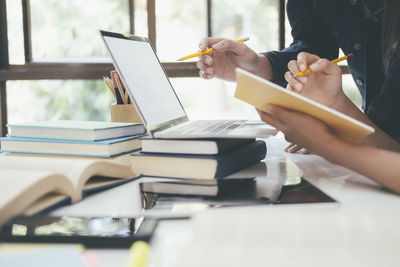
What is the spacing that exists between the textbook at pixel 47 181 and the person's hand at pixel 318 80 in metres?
0.44

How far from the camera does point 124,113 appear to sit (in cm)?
105

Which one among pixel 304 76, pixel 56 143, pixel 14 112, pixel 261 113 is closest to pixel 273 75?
pixel 304 76

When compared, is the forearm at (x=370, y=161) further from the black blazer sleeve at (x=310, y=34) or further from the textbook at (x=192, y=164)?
the black blazer sleeve at (x=310, y=34)

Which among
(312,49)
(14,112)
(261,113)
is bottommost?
(14,112)

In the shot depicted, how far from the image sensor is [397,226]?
423 millimetres

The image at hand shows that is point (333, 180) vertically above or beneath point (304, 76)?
beneath

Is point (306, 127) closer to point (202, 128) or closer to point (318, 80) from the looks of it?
point (202, 128)

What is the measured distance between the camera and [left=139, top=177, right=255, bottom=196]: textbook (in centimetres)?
61

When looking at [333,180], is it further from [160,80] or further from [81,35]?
[81,35]

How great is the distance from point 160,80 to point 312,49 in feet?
2.30

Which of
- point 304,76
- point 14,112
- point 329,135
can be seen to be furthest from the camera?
point 14,112

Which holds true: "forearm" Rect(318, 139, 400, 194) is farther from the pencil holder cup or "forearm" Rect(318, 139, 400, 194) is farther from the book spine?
the pencil holder cup

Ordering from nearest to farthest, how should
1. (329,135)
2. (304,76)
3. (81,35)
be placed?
(329,135) → (304,76) → (81,35)

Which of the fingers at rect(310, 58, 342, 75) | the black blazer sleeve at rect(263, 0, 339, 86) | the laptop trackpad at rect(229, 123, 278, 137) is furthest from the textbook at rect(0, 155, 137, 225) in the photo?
the black blazer sleeve at rect(263, 0, 339, 86)
